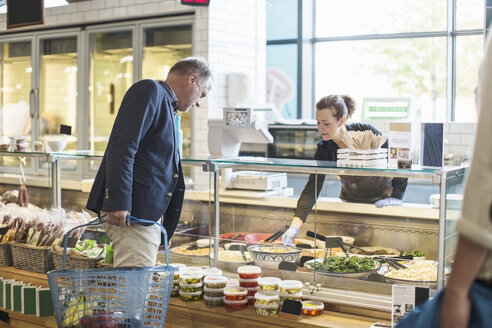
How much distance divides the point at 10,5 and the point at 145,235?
3.99 m

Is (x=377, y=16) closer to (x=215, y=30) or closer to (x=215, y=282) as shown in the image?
(x=215, y=30)

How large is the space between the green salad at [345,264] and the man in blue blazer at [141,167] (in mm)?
835

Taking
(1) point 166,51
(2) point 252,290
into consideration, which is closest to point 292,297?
(2) point 252,290

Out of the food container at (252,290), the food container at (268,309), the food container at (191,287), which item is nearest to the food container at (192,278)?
the food container at (191,287)

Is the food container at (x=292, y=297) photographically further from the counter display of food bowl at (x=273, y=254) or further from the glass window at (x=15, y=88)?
the glass window at (x=15, y=88)

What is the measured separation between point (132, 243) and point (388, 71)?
6830 millimetres

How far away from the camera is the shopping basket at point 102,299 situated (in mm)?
2633

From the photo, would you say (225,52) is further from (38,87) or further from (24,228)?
(24,228)

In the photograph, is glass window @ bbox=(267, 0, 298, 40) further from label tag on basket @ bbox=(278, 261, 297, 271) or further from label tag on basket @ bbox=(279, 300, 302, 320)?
label tag on basket @ bbox=(279, 300, 302, 320)

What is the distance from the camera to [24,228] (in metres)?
4.18

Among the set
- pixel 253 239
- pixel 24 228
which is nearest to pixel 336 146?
pixel 253 239

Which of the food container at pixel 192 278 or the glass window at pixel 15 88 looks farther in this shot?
the glass window at pixel 15 88

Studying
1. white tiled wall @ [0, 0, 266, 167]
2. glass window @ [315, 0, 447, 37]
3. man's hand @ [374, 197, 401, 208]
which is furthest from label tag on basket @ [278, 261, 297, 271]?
glass window @ [315, 0, 447, 37]

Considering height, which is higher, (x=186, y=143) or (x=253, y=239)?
(x=186, y=143)
